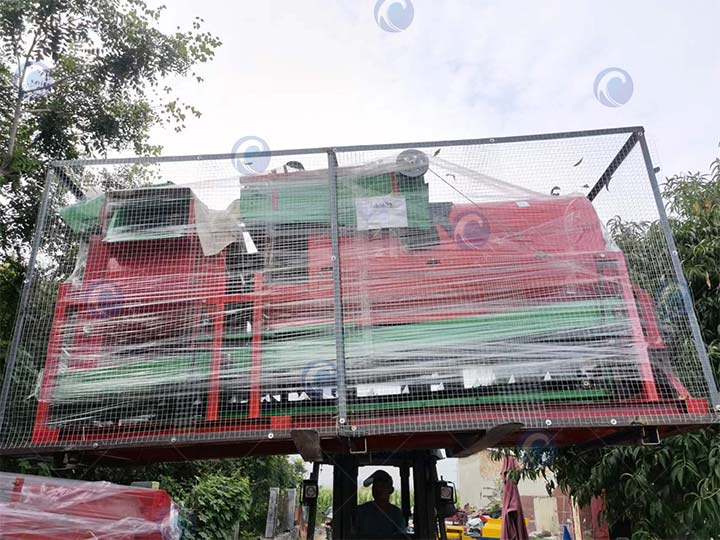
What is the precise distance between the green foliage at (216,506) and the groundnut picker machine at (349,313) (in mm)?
4921

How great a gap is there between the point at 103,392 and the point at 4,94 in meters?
5.02

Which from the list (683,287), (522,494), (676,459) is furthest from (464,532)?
(522,494)

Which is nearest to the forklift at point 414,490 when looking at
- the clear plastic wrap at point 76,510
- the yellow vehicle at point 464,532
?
the clear plastic wrap at point 76,510

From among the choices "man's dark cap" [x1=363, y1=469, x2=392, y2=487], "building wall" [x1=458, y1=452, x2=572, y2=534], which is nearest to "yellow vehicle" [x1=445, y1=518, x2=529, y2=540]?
"building wall" [x1=458, y1=452, x2=572, y2=534]

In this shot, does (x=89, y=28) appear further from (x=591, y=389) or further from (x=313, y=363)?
(x=591, y=389)

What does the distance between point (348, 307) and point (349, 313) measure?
0.12ft

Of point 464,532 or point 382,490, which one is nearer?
point 382,490

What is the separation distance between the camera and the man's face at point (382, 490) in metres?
4.09

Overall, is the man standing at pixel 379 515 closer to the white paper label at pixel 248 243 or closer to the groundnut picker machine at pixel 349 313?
the groundnut picker machine at pixel 349 313

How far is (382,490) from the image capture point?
4117 mm

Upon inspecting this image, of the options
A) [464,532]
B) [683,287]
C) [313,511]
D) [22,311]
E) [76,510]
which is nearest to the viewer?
[76,510]

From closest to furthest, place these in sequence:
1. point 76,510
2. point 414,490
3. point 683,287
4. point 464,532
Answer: point 76,510 → point 683,287 → point 414,490 → point 464,532

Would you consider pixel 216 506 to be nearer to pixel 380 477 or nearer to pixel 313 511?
pixel 313 511

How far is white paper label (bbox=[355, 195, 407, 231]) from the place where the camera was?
333cm
